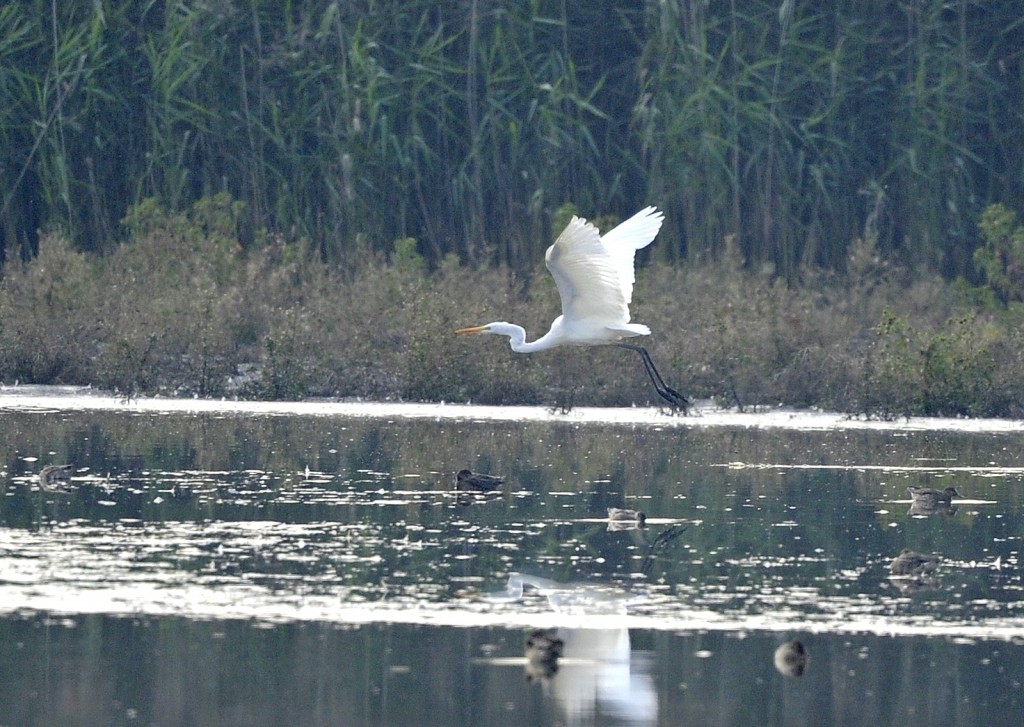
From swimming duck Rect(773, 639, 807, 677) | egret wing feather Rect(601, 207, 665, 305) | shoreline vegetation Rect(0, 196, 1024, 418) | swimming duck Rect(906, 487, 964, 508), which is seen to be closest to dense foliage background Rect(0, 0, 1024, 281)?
shoreline vegetation Rect(0, 196, 1024, 418)

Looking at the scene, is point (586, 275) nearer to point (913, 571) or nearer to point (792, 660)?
point (913, 571)

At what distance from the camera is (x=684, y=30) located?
2125 centimetres

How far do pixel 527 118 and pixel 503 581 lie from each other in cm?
1199

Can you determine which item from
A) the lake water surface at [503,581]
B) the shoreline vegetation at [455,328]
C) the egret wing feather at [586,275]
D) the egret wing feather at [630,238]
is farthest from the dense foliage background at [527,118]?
the egret wing feather at [586,275]

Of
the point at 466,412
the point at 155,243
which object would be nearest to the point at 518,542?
the point at 466,412

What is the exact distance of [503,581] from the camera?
1002 cm

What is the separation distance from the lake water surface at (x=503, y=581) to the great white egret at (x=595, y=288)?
0.78 metres

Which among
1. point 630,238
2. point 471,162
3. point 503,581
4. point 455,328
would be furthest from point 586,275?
point 471,162

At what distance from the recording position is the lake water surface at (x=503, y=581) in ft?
25.9

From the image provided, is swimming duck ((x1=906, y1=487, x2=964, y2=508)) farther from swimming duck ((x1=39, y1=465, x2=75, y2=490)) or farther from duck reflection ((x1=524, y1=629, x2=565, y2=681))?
swimming duck ((x1=39, y1=465, x2=75, y2=490))

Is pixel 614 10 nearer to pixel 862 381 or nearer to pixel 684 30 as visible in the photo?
pixel 684 30

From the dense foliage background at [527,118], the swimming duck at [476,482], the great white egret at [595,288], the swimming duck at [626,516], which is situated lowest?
the swimming duck at [626,516]

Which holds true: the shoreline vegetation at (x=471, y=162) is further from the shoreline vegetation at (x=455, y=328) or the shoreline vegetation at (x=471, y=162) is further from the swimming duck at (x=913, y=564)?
the swimming duck at (x=913, y=564)

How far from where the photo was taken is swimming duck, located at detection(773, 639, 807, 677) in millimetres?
8250
